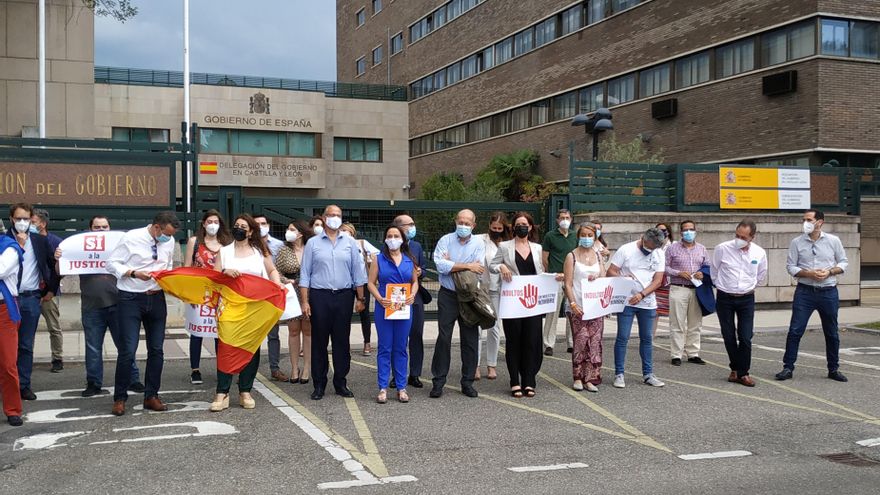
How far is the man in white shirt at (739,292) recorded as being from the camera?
9.46 m

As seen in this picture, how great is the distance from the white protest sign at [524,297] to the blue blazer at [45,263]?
480cm

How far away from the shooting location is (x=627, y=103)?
3266 cm

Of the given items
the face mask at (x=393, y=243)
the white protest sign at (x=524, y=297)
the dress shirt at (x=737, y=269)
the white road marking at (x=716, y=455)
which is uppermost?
the face mask at (x=393, y=243)

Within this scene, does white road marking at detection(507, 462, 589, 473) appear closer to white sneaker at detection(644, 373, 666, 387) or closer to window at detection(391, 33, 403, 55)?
white sneaker at detection(644, 373, 666, 387)

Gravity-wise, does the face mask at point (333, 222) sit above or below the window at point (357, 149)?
below

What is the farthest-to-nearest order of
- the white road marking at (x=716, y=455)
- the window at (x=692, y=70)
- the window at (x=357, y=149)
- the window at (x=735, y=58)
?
the window at (x=357, y=149)
the window at (x=692, y=70)
the window at (x=735, y=58)
the white road marking at (x=716, y=455)

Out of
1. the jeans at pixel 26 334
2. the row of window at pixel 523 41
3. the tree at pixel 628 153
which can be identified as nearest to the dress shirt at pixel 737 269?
the jeans at pixel 26 334

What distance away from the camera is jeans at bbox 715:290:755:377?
9445 millimetres

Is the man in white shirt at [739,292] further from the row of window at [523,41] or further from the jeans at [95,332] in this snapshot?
the row of window at [523,41]

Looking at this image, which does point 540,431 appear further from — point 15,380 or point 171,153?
point 171,153

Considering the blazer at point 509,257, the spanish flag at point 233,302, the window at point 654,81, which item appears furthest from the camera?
the window at point 654,81

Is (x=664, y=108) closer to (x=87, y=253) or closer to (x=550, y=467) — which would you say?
(x=87, y=253)

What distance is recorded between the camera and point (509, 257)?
8.96 m

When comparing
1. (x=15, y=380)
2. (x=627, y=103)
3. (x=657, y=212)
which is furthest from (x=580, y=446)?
(x=627, y=103)
